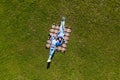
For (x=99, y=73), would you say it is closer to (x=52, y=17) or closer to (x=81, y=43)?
(x=81, y=43)

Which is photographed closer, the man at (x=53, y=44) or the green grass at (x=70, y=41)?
the green grass at (x=70, y=41)

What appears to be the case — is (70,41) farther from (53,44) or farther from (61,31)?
(53,44)

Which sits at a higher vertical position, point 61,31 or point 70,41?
point 61,31

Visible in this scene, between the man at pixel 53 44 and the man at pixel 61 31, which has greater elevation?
the man at pixel 61 31

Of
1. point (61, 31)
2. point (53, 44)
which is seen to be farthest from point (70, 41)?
point (53, 44)

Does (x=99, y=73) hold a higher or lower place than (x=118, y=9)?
lower

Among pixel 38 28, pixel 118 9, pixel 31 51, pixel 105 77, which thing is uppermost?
pixel 118 9

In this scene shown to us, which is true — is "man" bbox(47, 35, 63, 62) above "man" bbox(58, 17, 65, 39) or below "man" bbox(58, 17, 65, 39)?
below

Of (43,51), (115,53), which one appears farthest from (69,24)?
(115,53)
